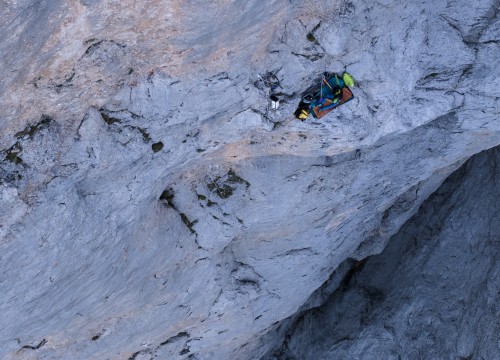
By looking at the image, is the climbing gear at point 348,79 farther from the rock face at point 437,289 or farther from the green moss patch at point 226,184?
the rock face at point 437,289

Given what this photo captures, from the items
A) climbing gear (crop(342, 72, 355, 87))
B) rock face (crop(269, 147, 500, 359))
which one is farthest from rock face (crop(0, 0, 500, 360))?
rock face (crop(269, 147, 500, 359))

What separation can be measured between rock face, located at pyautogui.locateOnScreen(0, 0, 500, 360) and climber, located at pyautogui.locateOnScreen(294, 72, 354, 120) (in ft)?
0.60

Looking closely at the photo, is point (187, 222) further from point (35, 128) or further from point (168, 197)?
point (35, 128)

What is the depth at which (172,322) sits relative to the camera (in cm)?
1110

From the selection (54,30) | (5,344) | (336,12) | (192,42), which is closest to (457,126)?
(336,12)

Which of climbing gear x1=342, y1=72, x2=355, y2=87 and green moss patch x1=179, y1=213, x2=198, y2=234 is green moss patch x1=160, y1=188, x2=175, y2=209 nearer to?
green moss patch x1=179, y1=213, x2=198, y2=234

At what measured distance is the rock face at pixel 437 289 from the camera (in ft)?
40.3

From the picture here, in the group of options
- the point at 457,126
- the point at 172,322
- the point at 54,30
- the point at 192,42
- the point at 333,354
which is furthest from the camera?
the point at 333,354

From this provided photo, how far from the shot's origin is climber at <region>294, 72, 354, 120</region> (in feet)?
27.7

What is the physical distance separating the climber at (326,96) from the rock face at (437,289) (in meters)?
6.56

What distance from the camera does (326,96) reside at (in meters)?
8.52

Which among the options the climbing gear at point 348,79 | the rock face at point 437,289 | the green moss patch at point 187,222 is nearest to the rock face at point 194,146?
the green moss patch at point 187,222

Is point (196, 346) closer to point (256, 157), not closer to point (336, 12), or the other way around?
point (256, 157)

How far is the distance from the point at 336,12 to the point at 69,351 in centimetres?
849
